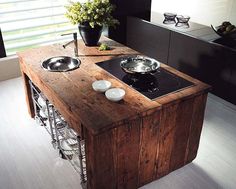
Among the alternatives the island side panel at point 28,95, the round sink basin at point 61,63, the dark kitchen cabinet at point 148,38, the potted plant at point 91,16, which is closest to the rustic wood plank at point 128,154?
the round sink basin at point 61,63

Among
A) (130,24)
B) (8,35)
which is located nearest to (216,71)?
(130,24)

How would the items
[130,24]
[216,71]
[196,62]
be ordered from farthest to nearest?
[130,24], [196,62], [216,71]

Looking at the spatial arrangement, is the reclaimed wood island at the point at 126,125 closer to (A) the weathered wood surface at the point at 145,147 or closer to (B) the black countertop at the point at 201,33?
(A) the weathered wood surface at the point at 145,147

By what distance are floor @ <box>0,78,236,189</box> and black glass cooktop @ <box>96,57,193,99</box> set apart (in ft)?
2.24

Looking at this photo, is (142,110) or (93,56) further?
(93,56)

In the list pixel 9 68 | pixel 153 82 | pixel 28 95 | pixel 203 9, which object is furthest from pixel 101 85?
pixel 203 9

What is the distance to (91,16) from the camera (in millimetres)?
2469

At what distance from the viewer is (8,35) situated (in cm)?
353

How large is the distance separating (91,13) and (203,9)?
7.11 ft

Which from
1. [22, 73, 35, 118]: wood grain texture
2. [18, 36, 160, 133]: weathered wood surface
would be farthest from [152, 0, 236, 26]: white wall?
[22, 73, 35, 118]: wood grain texture

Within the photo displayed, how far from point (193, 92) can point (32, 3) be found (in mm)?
2567

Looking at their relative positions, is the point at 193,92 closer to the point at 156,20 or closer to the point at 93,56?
the point at 93,56

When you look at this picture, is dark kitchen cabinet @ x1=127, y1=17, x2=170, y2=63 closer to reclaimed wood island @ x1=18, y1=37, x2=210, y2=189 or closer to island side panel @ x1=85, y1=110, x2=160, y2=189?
reclaimed wood island @ x1=18, y1=37, x2=210, y2=189

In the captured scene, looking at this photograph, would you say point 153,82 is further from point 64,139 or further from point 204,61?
point 204,61
